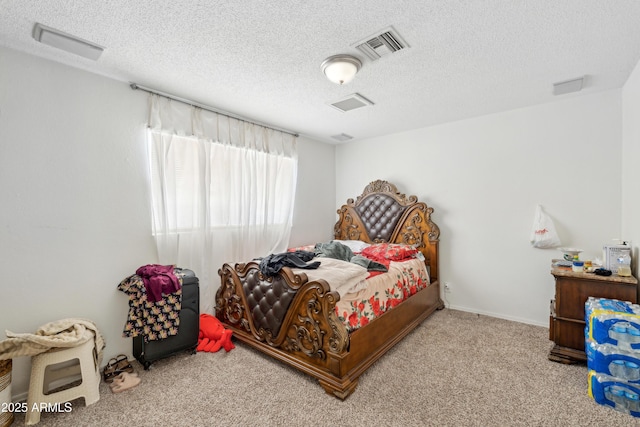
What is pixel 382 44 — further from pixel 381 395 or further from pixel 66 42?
pixel 381 395

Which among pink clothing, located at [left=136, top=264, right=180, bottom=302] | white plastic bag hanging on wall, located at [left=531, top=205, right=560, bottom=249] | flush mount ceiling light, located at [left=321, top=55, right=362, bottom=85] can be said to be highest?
flush mount ceiling light, located at [left=321, top=55, right=362, bottom=85]

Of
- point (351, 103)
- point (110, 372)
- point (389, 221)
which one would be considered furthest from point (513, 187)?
point (110, 372)

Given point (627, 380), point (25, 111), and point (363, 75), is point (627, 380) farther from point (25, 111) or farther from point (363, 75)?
point (25, 111)

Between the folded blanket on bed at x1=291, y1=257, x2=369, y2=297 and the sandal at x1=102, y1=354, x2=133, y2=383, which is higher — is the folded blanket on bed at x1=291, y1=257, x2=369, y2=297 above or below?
above

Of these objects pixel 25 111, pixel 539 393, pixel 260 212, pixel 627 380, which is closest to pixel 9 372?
pixel 25 111

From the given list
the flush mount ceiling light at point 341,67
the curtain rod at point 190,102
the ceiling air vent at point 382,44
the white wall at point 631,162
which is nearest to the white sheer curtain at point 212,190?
the curtain rod at point 190,102

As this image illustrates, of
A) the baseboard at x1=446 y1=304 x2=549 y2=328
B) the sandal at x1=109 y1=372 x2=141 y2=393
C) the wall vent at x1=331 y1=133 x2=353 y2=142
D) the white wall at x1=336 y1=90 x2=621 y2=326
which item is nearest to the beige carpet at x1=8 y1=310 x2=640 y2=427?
the sandal at x1=109 y1=372 x2=141 y2=393

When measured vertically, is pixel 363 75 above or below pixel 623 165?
above

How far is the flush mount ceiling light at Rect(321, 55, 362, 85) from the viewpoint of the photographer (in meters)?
2.18

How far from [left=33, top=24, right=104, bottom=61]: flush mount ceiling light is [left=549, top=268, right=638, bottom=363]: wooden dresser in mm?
4116

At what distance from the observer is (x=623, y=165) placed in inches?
109

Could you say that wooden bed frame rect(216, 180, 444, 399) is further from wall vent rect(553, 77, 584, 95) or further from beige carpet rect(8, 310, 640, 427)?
wall vent rect(553, 77, 584, 95)

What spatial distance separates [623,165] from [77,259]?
5.08 metres

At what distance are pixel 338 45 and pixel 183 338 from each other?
278 centimetres
